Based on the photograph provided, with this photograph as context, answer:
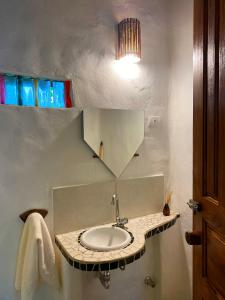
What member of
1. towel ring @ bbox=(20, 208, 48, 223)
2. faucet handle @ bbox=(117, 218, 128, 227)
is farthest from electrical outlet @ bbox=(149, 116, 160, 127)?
towel ring @ bbox=(20, 208, 48, 223)

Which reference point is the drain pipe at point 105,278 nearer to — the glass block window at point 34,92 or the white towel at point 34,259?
the white towel at point 34,259

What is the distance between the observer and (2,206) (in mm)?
1321

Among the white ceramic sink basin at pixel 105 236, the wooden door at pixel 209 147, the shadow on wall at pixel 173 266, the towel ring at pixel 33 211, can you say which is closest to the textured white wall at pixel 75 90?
the towel ring at pixel 33 211

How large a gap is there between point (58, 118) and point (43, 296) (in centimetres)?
118

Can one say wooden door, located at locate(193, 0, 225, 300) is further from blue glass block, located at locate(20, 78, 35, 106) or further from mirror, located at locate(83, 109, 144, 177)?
blue glass block, located at locate(20, 78, 35, 106)

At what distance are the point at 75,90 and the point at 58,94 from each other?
12cm

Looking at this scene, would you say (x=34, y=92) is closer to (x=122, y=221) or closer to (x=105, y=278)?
(x=122, y=221)

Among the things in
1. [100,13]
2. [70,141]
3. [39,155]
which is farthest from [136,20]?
[39,155]

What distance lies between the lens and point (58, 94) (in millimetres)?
1500

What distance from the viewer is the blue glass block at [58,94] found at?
1492 millimetres

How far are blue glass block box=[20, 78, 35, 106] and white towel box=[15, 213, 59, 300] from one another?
0.72m

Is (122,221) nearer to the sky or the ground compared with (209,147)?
nearer to the ground

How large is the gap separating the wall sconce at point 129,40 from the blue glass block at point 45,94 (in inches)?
23.1

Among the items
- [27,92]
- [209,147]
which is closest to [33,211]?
[27,92]
